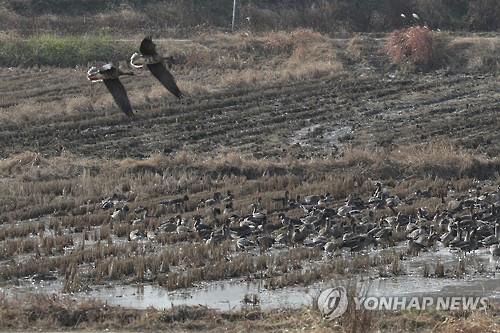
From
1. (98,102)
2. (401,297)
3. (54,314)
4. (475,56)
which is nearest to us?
(54,314)

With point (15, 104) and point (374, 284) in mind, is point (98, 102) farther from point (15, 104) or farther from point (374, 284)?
point (374, 284)

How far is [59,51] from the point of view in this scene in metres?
42.0

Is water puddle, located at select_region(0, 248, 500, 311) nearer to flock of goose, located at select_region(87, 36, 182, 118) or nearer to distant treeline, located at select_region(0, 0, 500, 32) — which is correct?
flock of goose, located at select_region(87, 36, 182, 118)

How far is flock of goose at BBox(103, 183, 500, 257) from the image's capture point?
19953 millimetres

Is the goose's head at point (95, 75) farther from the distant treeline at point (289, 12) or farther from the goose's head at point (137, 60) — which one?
the distant treeline at point (289, 12)

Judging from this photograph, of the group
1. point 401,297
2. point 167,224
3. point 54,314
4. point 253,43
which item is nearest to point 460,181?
point 167,224

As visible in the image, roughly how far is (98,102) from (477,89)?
12674mm

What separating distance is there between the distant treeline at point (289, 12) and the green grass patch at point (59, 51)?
6.53 metres

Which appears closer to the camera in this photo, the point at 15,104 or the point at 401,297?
the point at 401,297

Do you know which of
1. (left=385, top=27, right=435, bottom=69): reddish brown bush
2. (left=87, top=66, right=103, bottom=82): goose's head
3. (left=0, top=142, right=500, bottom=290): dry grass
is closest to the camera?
(left=87, top=66, right=103, bottom=82): goose's head

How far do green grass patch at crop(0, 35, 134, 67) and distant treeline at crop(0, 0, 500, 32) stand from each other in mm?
6528

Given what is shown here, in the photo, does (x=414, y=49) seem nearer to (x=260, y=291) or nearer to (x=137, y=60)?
(x=260, y=291)

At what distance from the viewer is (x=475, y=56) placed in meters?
41.2

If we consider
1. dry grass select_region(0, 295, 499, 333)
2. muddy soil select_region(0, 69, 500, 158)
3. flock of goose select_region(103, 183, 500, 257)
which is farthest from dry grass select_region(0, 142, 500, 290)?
dry grass select_region(0, 295, 499, 333)
